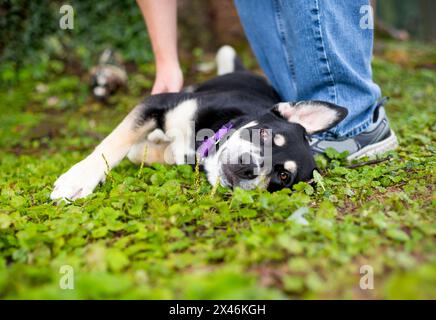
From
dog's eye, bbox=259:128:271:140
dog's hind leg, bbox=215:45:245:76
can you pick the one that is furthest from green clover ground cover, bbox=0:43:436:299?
dog's hind leg, bbox=215:45:245:76

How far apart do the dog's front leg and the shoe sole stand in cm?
180

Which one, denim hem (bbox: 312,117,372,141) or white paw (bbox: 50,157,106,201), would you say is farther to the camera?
denim hem (bbox: 312,117,372,141)

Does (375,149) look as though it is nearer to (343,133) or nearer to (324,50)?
(343,133)

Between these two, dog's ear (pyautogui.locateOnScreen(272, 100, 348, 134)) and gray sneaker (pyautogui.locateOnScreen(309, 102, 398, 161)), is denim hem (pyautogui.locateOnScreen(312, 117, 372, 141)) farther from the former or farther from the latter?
dog's ear (pyautogui.locateOnScreen(272, 100, 348, 134))

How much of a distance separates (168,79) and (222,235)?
91.0 inches

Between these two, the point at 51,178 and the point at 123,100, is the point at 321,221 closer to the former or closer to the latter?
the point at 51,178

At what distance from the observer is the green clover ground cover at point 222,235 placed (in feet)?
5.63

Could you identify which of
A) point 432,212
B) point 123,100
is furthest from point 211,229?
point 123,100

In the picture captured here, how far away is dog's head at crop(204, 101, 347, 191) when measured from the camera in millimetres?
3000

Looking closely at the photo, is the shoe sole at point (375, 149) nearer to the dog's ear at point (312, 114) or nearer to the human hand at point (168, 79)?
the dog's ear at point (312, 114)

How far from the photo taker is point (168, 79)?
420 centimetres

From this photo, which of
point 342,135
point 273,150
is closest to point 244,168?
point 273,150
